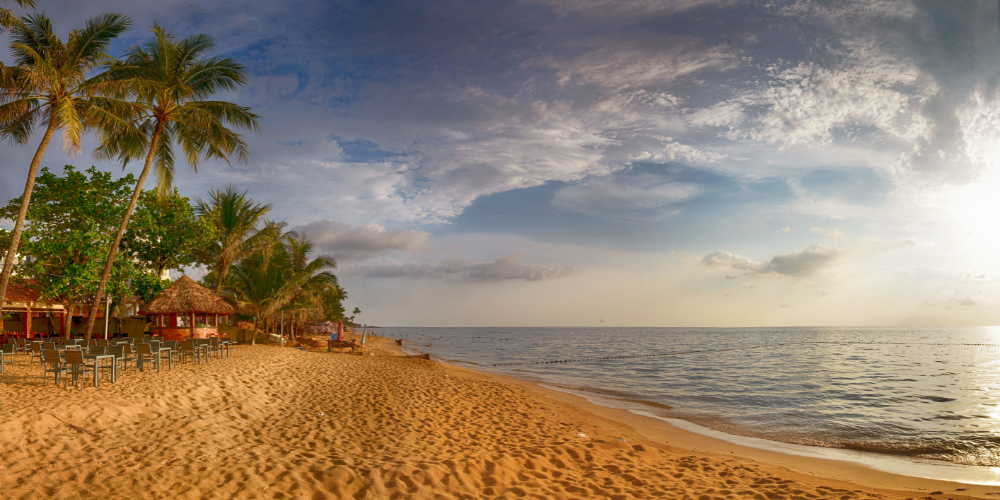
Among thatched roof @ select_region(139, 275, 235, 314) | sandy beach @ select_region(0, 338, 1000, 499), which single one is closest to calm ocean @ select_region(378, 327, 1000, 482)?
sandy beach @ select_region(0, 338, 1000, 499)

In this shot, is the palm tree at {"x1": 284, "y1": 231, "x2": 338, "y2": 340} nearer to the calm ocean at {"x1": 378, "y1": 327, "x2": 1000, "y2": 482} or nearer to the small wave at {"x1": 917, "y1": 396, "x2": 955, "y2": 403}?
the calm ocean at {"x1": 378, "y1": 327, "x2": 1000, "y2": 482}

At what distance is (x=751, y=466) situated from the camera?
282 inches

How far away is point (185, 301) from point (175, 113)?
7.30m

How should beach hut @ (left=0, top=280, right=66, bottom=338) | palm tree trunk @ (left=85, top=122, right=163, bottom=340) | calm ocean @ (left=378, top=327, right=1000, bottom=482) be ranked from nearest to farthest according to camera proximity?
calm ocean @ (left=378, top=327, right=1000, bottom=482) < palm tree trunk @ (left=85, top=122, right=163, bottom=340) < beach hut @ (left=0, top=280, right=66, bottom=338)

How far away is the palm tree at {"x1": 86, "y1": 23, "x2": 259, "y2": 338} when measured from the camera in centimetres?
1576

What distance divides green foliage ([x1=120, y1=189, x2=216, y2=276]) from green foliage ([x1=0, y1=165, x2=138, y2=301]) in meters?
1.04

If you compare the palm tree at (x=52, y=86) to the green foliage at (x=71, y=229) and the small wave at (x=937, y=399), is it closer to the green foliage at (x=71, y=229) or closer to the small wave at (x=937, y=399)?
the green foliage at (x=71, y=229)

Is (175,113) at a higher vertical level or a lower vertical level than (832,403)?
higher

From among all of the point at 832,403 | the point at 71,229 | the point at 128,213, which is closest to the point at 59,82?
the point at 128,213

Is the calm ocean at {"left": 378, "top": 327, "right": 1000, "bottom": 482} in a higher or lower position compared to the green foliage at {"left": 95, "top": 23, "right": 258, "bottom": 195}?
lower

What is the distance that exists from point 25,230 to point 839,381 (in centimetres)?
3259

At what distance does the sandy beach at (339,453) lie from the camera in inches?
197

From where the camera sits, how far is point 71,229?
706 inches

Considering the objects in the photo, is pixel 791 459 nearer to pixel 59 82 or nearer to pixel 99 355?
pixel 99 355
